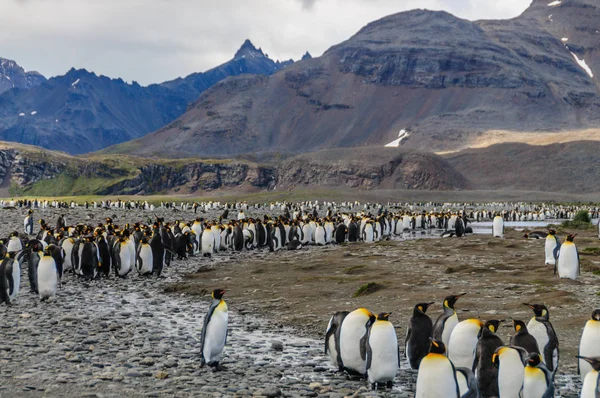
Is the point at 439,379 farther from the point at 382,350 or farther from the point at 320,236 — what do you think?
the point at 320,236

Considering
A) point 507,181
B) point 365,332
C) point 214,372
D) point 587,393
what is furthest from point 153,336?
point 507,181

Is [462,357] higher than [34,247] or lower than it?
lower

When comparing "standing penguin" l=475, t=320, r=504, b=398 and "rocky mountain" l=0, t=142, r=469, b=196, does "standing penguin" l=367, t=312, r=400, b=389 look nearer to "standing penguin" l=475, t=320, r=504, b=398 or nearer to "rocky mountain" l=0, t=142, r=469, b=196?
"standing penguin" l=475, t=320, r=504, b=398

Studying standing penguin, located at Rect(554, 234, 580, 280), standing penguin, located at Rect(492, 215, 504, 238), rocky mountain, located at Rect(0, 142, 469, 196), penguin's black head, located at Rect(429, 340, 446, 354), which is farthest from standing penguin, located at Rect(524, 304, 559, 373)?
rocky mountain, located at Rect(0, 142, 469, 196)

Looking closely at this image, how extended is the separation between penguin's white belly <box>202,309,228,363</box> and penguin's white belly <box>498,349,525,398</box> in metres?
3.50

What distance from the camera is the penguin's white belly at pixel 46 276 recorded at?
1273 cm

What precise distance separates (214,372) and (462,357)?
3.03 metres

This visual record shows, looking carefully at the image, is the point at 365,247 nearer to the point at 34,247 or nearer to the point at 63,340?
the point at 34,247

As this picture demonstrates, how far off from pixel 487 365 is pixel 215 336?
336 centimetres

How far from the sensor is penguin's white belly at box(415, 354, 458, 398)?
5.88m

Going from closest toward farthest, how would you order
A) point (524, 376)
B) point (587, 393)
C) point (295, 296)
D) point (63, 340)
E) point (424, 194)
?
point (587, 393)
point (524, 376)
point (63, 340)
point (295, 296)
point (424, 194)

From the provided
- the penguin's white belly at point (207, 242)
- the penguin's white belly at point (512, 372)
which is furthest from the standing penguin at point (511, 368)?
the penguin's white belly at point (207, 242)

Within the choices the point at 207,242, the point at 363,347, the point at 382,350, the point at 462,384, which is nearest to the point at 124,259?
the point at 207,242

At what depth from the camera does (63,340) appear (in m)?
9.37
